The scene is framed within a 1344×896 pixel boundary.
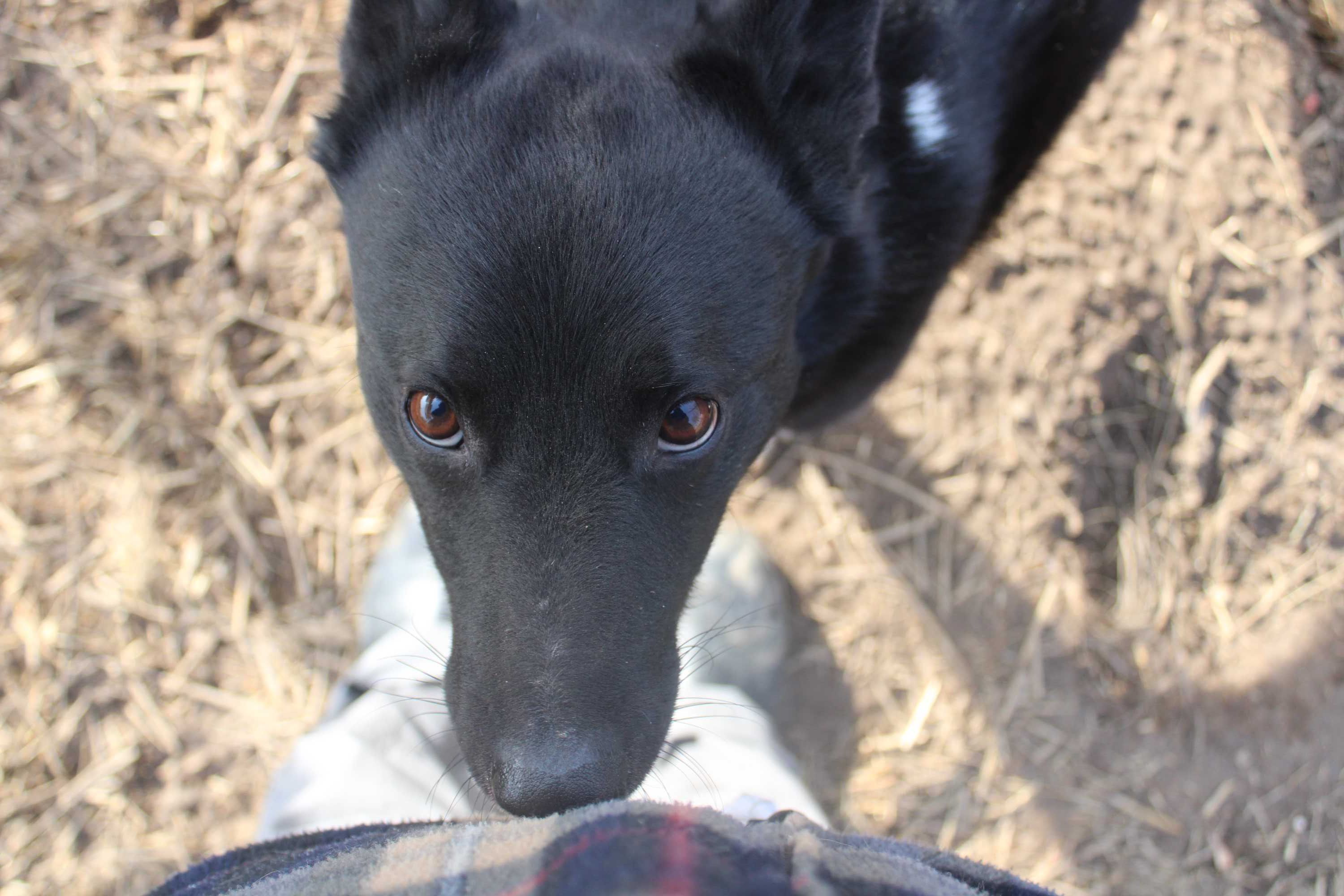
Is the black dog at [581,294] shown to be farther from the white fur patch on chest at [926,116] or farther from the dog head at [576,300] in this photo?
the white fur patch on chest at [926,116]

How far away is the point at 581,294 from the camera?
1.47 m

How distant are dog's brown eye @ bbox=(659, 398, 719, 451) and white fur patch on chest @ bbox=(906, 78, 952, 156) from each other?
101 cm

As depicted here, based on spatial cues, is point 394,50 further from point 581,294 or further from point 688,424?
point 688,424

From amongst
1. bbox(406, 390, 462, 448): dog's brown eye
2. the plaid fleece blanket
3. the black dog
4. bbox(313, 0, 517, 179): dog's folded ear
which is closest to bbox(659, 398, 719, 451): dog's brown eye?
the black dog

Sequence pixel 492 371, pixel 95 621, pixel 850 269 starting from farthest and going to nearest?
pixel 95 621
pixel 850 269
pixel 492 371

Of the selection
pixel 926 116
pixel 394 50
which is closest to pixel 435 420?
pixel 394 50

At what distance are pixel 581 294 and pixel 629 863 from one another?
0.82 meters

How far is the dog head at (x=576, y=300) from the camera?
4.89 feet

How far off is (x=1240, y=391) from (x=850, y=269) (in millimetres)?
1880

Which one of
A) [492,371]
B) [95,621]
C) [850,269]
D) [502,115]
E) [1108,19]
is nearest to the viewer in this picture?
[492,371]

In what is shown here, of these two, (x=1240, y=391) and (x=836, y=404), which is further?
(x=1240, y=391)

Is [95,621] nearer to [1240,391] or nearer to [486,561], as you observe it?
[486,561]

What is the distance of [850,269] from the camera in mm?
2129

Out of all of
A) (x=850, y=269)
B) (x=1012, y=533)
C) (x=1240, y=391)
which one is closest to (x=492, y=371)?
(x=850, y=269)
